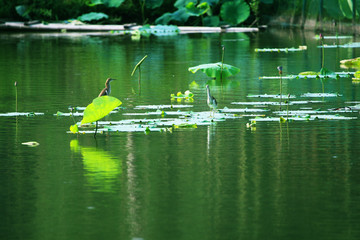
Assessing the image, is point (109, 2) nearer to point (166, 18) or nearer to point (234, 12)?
point (166, 18)

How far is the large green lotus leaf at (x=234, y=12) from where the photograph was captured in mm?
36594

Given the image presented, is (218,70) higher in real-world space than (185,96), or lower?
higher

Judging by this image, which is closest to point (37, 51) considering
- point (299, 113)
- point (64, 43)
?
point (64, 43)

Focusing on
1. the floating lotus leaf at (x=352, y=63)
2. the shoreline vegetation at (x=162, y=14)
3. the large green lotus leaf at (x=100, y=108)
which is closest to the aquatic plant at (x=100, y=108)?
the large green lotus leaf at (x=100, y=108)

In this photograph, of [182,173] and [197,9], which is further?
[197,9]

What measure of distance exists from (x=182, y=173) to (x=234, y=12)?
97.4 feet

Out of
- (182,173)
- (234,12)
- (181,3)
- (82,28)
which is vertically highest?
Result: (181,3)

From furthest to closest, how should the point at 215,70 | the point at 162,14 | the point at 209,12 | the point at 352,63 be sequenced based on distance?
the point at 162,14 → the point at 209,12 → the point at 352,63 → the point at 215,70

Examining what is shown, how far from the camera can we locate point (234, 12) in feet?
121

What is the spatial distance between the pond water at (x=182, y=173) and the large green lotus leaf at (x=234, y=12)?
22.3m

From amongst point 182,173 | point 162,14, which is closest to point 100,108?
point 182,173

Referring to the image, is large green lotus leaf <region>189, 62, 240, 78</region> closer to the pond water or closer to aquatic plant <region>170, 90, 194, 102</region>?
the pond water

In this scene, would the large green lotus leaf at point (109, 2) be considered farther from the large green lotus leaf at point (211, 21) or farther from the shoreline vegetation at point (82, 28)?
the large green lotus leaf at point (211, 21)

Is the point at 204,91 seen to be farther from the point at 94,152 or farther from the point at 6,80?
the point at 94,152
